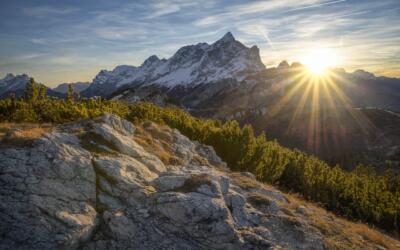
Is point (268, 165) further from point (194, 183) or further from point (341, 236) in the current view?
point (194, 183)

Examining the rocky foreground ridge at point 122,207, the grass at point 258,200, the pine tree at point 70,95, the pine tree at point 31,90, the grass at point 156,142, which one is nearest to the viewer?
the rocky foreground ridge at point 122,207

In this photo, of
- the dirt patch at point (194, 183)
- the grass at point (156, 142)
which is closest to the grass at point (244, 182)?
the grass at point (156, 142)

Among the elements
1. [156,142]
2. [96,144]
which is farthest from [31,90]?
[96,144]

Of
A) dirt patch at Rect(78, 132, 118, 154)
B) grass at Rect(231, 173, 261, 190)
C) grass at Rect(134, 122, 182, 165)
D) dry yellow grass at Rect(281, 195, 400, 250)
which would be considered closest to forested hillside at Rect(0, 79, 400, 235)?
grass at Rect(134, 122, 182, 165)

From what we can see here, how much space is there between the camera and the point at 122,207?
13.8 m

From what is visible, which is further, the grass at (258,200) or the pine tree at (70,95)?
the pine tree at (70,95)

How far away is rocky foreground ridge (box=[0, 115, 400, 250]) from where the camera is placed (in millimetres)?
11742

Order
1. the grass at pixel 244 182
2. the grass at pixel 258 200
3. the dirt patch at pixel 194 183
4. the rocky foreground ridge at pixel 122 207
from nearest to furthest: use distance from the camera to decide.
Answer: the rocky foreground ridge at pixel 122 207
the dirt patch at pixel 194 183
the grass at pixel 258 200
the grass at pixel 244 182

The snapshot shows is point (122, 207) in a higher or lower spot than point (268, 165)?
higher

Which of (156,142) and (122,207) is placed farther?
(156,142)

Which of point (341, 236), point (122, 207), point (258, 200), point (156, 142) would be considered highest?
point (156, 142)

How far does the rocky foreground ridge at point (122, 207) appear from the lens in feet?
38.5

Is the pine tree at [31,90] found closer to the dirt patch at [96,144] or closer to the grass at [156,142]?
the grass at [156,142]

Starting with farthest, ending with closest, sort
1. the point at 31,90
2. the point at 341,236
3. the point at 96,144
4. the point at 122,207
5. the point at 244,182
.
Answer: the point at 31,90, the point at 244,182, the point at 96,144, the point at 341,236, the point at 122,207
